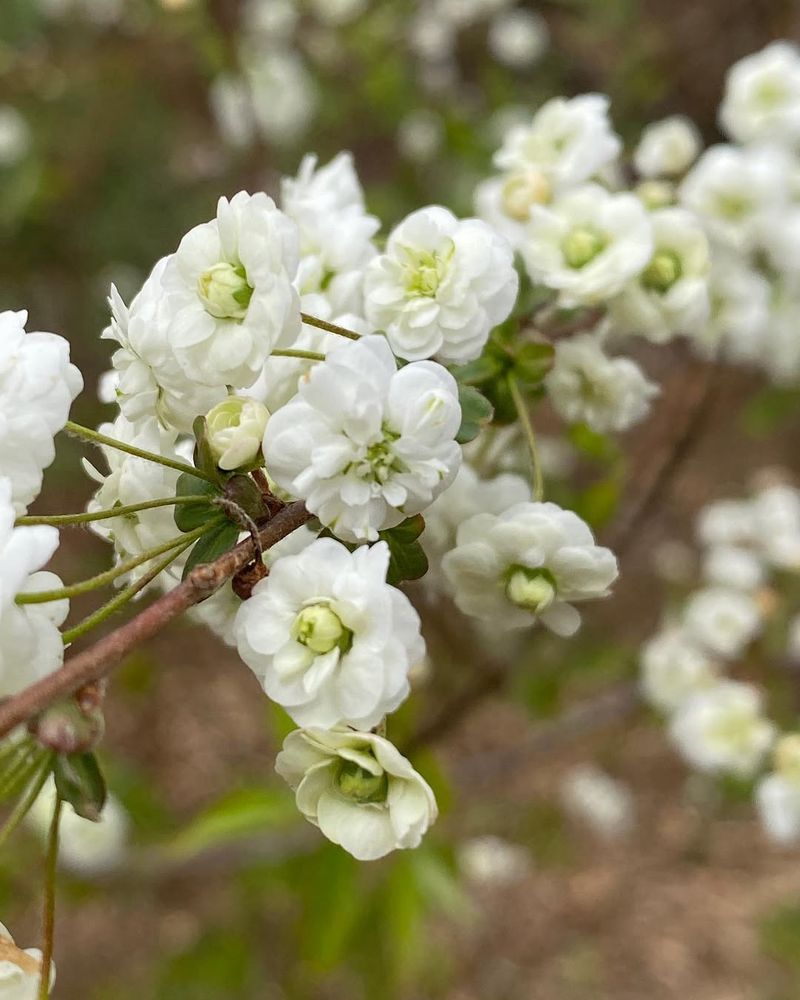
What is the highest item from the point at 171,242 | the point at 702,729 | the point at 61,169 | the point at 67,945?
Result: the point at 61,169

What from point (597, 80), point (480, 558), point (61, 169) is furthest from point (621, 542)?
point (597, 80)

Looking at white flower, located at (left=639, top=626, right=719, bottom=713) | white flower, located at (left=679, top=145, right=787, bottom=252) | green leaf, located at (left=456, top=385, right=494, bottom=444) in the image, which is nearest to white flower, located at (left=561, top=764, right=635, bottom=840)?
white flower, located at (left=639, top=626, right=719, bottom=713)

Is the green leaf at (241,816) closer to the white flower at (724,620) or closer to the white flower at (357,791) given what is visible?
the white flower at (724,620)

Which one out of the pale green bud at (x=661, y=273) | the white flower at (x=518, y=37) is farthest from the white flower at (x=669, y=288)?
the white flower at (x=518, y=37)

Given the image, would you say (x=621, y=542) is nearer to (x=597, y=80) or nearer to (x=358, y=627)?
(x=358, y=627)

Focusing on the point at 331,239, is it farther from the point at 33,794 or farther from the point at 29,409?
the point at 33,794

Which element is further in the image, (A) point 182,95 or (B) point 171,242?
(A) point 182,95
